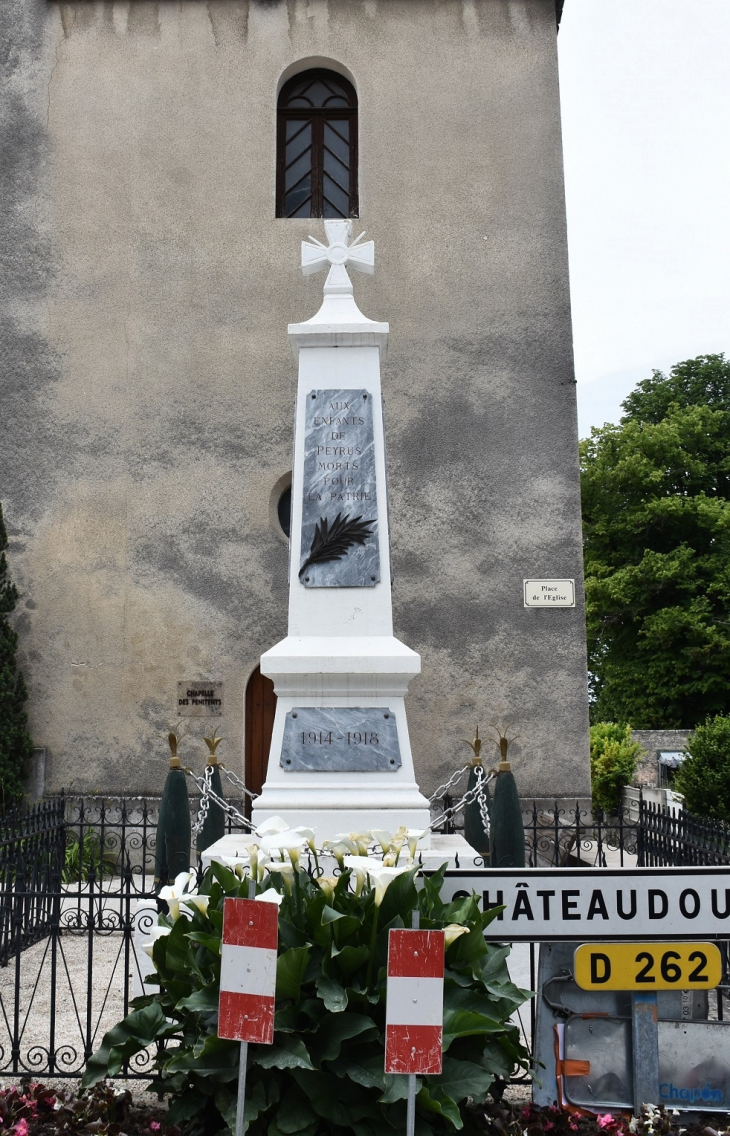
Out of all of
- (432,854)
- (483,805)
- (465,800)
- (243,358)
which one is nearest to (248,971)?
(432,854)

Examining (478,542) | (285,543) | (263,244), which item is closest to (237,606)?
(285,543)

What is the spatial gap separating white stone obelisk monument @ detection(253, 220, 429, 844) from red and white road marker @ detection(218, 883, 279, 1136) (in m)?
3.22

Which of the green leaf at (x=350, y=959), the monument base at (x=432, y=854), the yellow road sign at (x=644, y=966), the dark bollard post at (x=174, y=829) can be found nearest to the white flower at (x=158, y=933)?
the green leaf at (x=350, y=959)

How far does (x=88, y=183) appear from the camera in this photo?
1220 cm

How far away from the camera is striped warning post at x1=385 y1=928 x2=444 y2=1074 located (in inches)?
118

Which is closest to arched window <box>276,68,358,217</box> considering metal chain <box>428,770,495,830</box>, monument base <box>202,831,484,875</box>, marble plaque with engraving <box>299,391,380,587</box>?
marble plaque with engraving <box>299,391,380,587</box>

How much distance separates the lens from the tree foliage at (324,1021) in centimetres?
329

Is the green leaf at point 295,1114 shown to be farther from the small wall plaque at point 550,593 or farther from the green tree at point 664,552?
the green tree at point 664,552

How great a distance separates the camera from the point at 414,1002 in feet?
10.0

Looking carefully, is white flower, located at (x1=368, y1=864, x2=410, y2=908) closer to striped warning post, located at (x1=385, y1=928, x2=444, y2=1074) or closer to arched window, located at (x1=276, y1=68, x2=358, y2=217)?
striped warning post, located at (x1=385, y1=928, x2=444, y2=1074)

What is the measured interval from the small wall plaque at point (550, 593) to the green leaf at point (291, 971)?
839 cm

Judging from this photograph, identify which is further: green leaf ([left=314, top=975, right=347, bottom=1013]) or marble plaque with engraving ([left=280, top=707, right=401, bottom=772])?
marble plaque with engraving ([left=280, top=707, right=401, bottom=772])

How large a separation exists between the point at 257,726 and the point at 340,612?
4707 millimetres

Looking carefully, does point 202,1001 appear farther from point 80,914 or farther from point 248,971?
point 80,914
